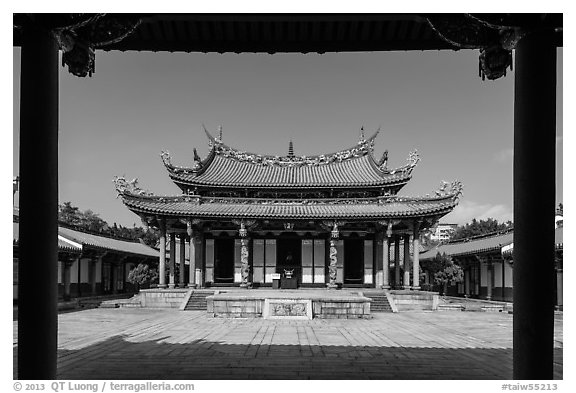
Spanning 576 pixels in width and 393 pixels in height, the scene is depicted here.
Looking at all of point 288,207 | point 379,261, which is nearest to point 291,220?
point 288,207

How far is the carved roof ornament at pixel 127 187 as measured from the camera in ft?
88.5

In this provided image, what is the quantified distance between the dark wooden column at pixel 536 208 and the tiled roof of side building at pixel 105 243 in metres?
24.7

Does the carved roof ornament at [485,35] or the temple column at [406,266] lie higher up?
the carved roof ornament at [485,35]

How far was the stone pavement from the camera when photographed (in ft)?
26.8

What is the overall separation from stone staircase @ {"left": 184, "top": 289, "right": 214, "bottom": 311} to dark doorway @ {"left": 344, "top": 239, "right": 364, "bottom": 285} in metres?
7.94

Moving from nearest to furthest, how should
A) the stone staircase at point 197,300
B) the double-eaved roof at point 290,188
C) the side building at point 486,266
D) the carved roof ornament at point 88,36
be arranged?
the carved roof ornament at point 88,36 < the stone staircase at point 197,300 < the double-eaved roof at point 290,188 < the side building at point 486,266

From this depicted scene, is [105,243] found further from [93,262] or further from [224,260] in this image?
[224,260]

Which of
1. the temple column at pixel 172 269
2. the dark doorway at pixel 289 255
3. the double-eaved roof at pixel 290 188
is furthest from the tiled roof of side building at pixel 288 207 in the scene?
the dark doorway at pixel 289 255

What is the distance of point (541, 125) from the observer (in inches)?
168

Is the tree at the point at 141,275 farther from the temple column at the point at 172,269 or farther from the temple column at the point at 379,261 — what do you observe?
the temple column at the point at 379,261

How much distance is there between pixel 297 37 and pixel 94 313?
17.9 m

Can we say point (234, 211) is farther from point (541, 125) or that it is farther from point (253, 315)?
point (541, 125)

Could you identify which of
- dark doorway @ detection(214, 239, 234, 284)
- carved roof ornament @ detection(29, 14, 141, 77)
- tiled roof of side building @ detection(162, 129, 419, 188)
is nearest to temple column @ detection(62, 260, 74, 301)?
tiled roof of side building @ detection(162, 129, 419, 188)

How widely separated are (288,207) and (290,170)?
4278 mm
